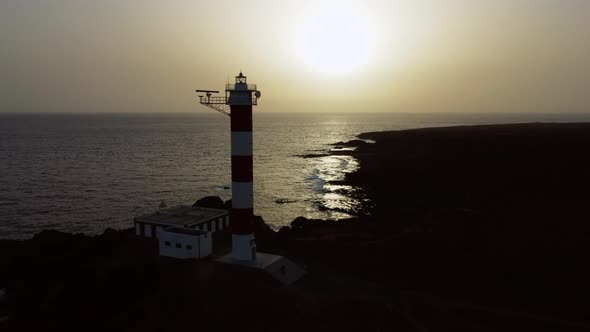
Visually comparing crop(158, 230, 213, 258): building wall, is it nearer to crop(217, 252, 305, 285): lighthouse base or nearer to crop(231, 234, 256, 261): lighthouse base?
crop(217, 252, 305, 285): lighthouse base

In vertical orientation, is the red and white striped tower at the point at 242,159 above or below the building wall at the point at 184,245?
above

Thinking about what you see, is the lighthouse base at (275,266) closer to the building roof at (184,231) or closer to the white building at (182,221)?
the building roof at (184,231)

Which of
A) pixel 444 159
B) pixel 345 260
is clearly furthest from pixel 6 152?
pixel 345 260

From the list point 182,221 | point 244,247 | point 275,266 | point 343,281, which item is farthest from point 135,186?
point 343,281

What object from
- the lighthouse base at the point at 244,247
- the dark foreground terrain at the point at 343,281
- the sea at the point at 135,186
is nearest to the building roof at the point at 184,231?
the dark foreground terrain at the point at 343,281

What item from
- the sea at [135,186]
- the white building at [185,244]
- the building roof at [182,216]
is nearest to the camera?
the white building at [185,244]

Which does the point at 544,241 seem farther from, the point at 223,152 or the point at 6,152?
the point at 6,152

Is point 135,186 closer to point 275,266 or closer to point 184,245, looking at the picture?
point 184,245
